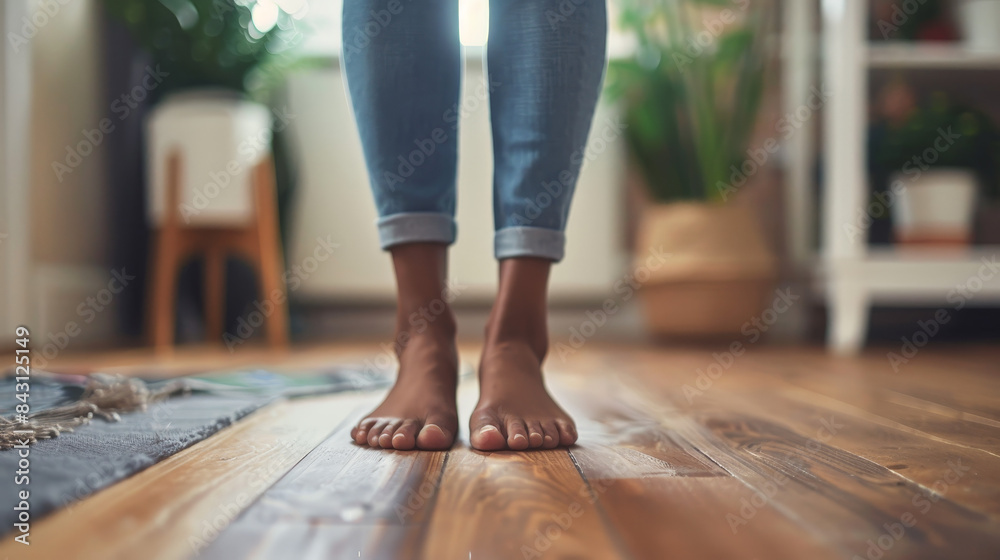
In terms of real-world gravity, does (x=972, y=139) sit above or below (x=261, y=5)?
below

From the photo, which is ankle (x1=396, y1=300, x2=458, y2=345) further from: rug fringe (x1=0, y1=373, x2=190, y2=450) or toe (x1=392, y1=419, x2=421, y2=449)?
rug fringe (x1=0, y1=373, x2=190, y2=450)

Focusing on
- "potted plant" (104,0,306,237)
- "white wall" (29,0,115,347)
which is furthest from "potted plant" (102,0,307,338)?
"white wall" (29,0,115,347)

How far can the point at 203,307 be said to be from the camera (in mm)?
1970

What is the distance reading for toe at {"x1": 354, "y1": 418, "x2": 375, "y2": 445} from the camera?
604mm

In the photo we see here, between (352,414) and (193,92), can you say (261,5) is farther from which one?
(352,414)

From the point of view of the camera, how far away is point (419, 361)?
671 mm

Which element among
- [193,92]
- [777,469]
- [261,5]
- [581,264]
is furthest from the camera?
[581,264]

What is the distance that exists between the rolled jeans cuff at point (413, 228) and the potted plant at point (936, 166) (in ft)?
4.81

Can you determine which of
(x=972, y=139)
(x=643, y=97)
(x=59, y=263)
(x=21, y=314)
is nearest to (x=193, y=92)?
(x=59, y=263)

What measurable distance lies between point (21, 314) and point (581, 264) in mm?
1492
